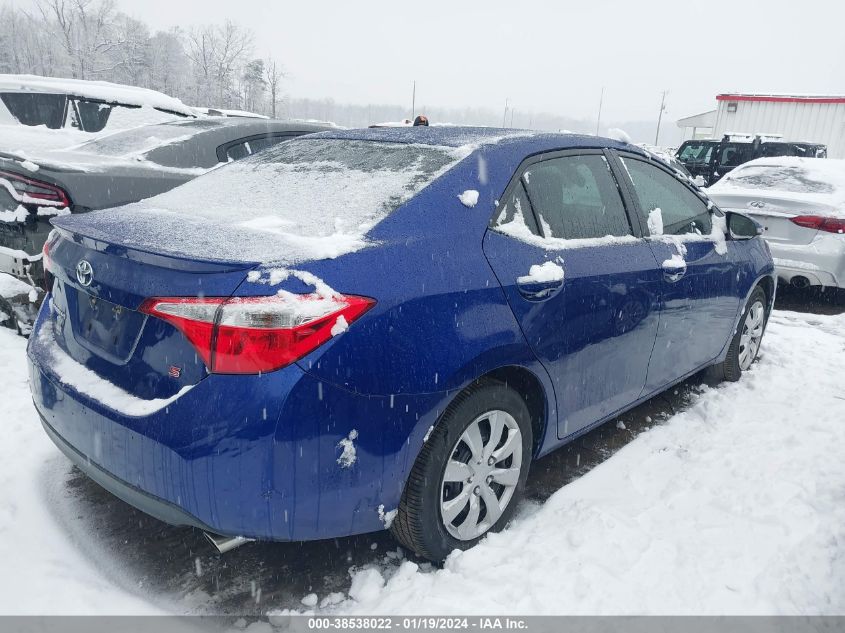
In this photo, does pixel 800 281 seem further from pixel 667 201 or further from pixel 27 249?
pixel 27 249

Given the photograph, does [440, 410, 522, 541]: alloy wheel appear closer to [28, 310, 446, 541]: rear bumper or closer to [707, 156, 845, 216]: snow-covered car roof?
[28, 310, 446, 541]: rear bumper

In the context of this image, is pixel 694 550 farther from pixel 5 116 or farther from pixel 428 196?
pixel 5 116

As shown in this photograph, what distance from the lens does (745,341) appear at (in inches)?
179

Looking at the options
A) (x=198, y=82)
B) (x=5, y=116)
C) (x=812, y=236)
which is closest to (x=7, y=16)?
(x=198, y=82)

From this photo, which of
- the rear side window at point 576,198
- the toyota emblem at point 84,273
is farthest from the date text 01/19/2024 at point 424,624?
the rear side window at point 576,198

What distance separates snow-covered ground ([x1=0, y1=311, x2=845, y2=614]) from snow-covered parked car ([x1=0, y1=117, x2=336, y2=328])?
102 cm

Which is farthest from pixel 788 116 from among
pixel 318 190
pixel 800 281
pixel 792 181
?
pixel 318 190

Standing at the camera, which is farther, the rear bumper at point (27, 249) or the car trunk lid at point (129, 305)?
the rear bumper at point (27, 249)

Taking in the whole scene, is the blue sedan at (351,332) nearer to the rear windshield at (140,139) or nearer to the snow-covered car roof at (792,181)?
the rear windshield at (140,139)

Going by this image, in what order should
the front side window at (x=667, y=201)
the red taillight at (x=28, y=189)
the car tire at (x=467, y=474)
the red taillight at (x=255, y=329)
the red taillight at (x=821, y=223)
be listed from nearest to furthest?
the red taillight at (x=255, y=329) → the car tire at (x=467, y=474) → the front side window at (x=667, y=201) → the red taillight at (x=28, y=189) → the red taillight at (x=821, y=223)

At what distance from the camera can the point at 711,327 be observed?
3834mm

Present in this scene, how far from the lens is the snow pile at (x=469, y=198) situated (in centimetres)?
233

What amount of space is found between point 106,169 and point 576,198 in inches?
124

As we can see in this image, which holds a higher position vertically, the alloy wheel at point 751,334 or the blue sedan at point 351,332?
the blue sedan at point 351,332
